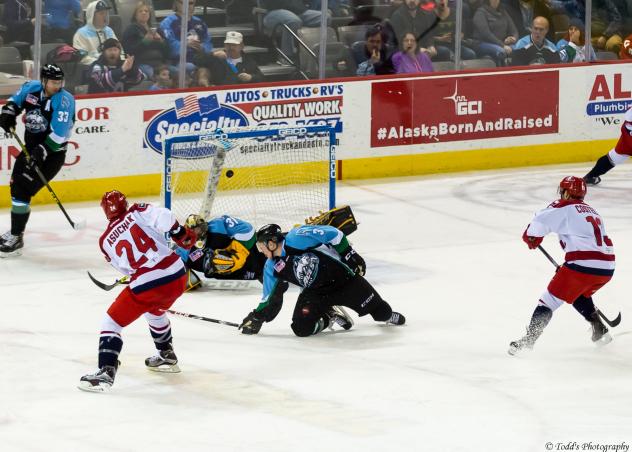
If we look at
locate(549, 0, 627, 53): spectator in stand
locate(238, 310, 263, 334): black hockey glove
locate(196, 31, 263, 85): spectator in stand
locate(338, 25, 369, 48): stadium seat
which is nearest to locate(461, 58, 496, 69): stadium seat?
locate(549, 0, 627, 53): spectator in stand

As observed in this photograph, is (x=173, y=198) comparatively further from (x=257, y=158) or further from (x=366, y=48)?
(x=366, y=48)

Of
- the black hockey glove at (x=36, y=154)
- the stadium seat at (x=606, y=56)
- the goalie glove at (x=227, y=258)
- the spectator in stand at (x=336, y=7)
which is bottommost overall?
the goalie glove at (x=227, y=258)

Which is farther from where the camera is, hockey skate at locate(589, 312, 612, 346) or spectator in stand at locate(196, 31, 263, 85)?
spectator in stand at locate(196, 31, 263, 85)

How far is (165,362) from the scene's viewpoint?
6711 mm

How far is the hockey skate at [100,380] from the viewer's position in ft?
20.9

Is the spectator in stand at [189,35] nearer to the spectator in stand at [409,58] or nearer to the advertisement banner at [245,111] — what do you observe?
the advertisement banner at [245,111]

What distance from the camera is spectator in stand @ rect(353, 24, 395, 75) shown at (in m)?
12.0

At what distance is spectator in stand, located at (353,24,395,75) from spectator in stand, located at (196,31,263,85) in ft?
3.40

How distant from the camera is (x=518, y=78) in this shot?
495 inches

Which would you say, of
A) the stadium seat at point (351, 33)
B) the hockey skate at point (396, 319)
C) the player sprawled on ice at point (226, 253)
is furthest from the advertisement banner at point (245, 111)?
the hockey skate at point (396, 319)

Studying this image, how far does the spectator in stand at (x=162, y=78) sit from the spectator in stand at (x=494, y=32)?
301cm

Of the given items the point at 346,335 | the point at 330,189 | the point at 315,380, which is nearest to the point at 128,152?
the point at 330,189

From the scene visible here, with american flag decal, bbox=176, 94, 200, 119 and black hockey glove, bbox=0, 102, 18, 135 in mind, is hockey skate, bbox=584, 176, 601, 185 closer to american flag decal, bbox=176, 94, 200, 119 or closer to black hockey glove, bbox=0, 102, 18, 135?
american flag decal, bbox=176, 94, 200, 119

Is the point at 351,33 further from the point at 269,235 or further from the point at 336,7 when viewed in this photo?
Answer: the point at 269,235
